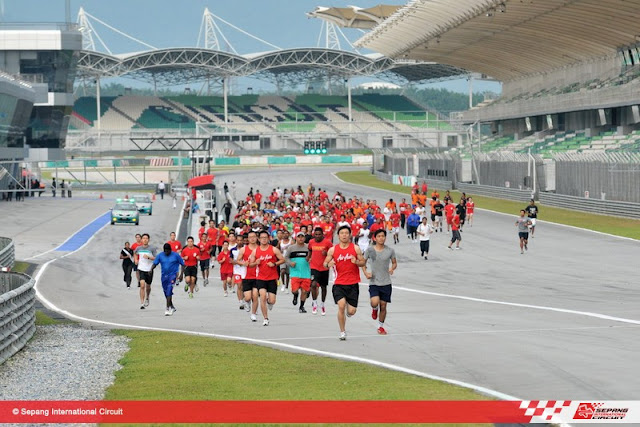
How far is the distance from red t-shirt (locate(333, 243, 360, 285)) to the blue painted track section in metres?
25.9

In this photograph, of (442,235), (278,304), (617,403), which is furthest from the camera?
(442,235)

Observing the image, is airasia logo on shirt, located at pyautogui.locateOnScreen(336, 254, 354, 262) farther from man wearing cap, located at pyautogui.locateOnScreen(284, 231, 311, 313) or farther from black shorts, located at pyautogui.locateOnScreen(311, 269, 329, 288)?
man wearing cap, located at pyautogui.locateOnScreen(284, 231, 311, 313)

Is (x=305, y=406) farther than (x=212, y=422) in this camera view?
Yes

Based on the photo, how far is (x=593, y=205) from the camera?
159 feet

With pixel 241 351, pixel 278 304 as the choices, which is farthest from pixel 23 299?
pixel 278 304

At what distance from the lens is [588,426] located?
32.4 ft

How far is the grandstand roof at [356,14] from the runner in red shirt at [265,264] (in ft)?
261

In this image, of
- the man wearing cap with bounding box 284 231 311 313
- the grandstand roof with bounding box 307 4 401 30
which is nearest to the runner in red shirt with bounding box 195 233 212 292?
the man wearing cap with bounding box 284 231 311 313

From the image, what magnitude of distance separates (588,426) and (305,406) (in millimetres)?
2807

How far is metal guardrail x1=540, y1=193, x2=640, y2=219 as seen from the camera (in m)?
44.6

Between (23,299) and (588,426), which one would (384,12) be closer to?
(23,299)

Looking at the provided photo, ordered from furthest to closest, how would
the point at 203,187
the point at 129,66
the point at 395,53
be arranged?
the point at 129,66
the point at 395,53
the point at 203,187

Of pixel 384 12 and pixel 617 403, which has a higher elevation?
pixel 384 12

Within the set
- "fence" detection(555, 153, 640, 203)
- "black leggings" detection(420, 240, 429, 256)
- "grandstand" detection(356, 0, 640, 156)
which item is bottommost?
"black leggings" detection(420, 240, 429, 256)
